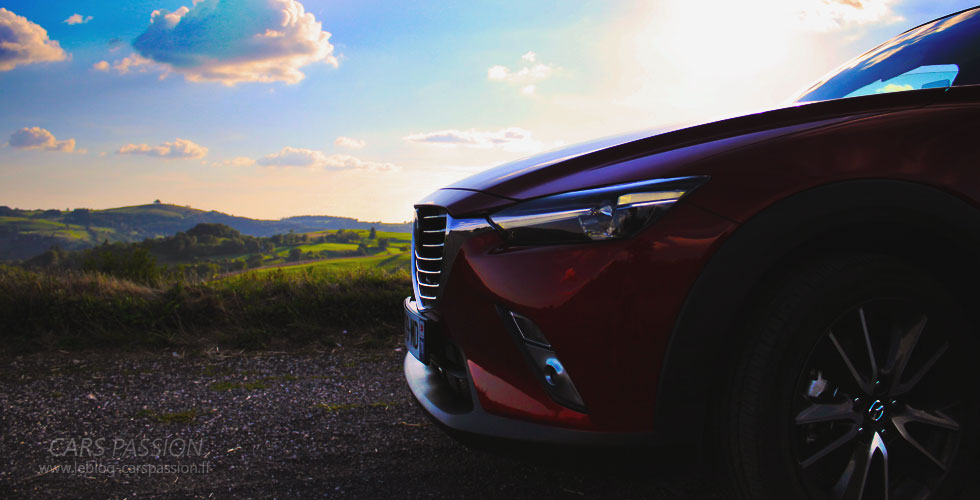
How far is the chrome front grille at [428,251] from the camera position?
1987 mm

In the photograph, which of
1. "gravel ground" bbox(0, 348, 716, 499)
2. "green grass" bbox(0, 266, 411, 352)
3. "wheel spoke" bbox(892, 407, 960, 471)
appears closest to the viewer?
"wheel spoke" bbox(892, 407, 960, 471)

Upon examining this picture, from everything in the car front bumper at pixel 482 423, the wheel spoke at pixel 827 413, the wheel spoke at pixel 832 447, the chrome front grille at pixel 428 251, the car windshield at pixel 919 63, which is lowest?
the wheel spoke at pixel 832 447

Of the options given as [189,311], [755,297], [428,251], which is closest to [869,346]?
[755,297]

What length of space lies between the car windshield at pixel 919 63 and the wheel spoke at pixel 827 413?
3.98ft

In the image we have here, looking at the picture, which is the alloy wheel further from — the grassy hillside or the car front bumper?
the grassy hillside

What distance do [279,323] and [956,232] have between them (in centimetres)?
433

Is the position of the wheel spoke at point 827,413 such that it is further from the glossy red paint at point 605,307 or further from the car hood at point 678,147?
the car hood at point 678,147

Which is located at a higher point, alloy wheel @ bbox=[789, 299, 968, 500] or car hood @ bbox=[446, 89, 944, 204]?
car hood @ bbox=[446, 89, 944, 204]

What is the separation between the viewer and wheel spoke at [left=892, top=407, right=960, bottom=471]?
1686mm

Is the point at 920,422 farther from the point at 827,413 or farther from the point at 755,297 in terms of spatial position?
the point at 755,297

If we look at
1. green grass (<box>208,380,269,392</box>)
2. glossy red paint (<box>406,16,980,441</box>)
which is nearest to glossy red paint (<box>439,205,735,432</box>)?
glossy red paint (<box>406,16,980,441</box>)

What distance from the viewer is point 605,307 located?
1457 mm

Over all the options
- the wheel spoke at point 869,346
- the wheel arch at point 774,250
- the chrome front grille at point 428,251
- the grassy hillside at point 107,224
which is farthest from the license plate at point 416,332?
the grassy hillside at point 107,224

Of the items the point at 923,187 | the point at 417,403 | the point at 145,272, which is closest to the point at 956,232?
the point at 923,187
